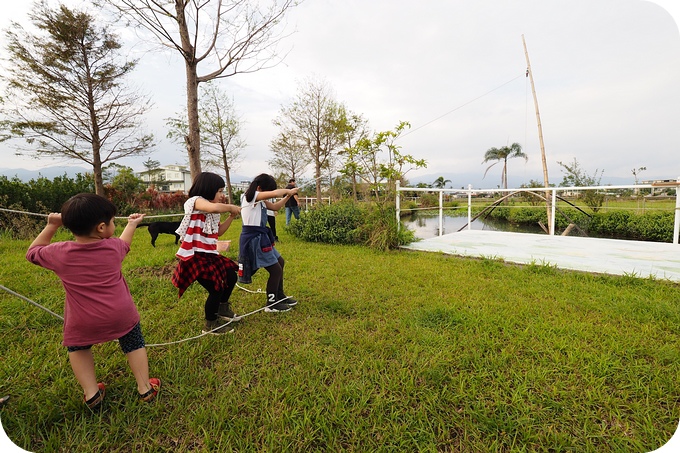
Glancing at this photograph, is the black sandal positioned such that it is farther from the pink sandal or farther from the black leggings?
the black leggings

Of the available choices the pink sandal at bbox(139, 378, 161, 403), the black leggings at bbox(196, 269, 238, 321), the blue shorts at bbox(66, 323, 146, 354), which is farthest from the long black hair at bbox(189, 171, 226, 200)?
the pink sandal at bbox(139, 378, 161, 403)

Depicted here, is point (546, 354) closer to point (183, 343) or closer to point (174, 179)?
point (183, 343)

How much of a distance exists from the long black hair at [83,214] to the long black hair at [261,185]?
1.15 metres

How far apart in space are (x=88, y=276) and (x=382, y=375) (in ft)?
5.03

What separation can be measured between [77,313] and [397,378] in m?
1.59

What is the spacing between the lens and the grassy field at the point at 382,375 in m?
1.24

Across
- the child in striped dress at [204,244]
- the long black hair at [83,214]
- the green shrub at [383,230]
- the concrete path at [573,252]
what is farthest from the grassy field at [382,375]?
the green shrub at [383,230]

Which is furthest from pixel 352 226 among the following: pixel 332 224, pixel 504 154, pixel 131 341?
pixel 504 154

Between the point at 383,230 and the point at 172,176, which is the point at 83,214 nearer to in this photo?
the point at 383,230

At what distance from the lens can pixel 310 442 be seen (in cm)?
122

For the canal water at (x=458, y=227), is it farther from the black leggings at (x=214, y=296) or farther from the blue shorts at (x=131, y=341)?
the blue shorts at (x=131, y=341)

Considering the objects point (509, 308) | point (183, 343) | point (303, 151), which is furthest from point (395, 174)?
point (303, 151)

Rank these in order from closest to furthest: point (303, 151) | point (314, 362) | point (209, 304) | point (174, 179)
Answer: point (314, 362), point (209, 304), point (303, 151), point (174, 179)

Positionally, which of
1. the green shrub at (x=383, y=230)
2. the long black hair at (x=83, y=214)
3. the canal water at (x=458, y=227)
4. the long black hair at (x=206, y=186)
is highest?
the long black hair at (x=206, y=186)
